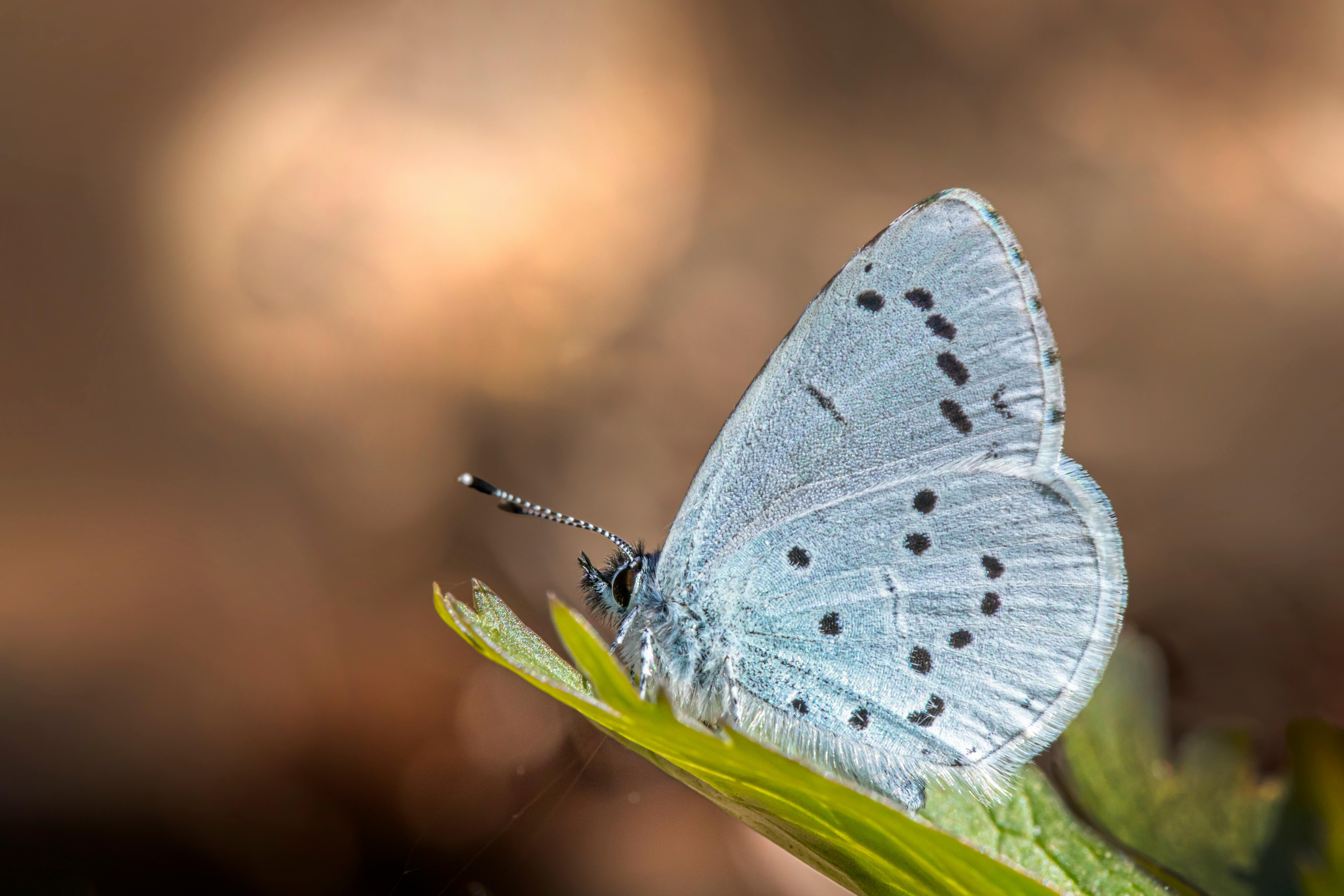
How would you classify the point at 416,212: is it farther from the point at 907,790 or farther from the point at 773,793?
the point at 773,793

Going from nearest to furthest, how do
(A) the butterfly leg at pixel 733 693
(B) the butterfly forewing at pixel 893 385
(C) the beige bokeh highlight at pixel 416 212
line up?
1. (B) the butterfly forewing at pixel 893 385
2. (A) the butterfly leg at pixel 733 693
3. (C) the beige bokeh highlight at pixel 416 212

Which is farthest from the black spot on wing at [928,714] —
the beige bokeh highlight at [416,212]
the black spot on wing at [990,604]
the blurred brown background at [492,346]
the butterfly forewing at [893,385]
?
the beige bokeh highlight at [416,212]

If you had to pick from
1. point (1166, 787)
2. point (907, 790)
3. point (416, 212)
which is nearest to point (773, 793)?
point (907, 790)

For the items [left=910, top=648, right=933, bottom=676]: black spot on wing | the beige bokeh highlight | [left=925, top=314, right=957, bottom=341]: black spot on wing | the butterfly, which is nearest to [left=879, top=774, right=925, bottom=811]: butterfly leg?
the butterfly

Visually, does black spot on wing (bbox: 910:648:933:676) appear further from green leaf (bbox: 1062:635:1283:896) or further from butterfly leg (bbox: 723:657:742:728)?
green leaf (bbox: 1062:635:1283:896)

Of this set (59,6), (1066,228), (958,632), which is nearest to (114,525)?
(59,6)

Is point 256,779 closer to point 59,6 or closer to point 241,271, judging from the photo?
point 241,271

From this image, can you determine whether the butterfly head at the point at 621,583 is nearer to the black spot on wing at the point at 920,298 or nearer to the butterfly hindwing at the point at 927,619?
the butterfly hindwing at the point at 927,619

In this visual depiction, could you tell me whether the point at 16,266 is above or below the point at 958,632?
below
